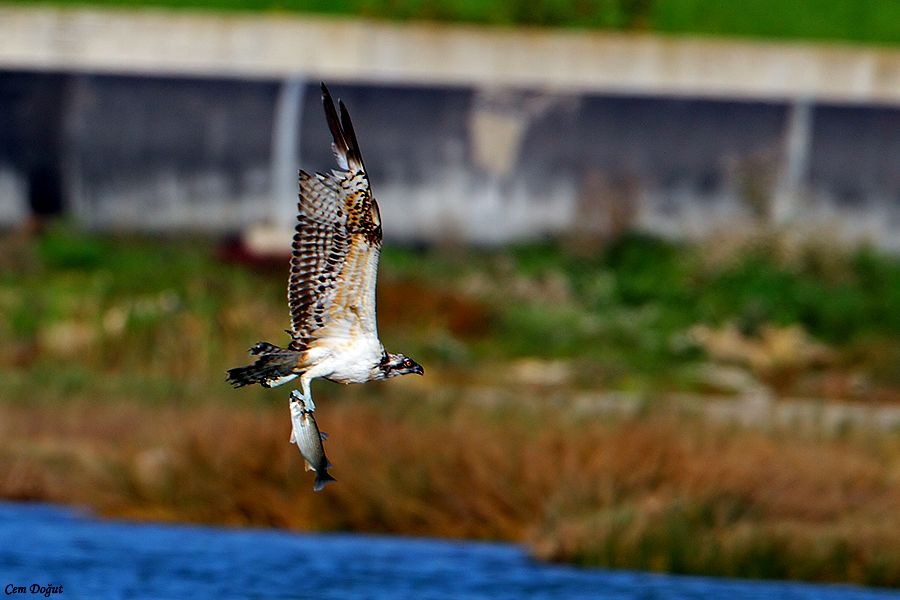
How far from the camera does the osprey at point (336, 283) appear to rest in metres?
10.4

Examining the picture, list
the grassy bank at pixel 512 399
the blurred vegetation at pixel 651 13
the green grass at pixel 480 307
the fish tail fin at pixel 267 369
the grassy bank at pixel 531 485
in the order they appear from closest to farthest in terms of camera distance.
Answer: the fish tail fin at pixel 267 369
the grassy bank at pixel 531 485
the grassy bank at pixel 512 399
the green grass at pixel 480 307
the blurred vegetation at pixel 651 13

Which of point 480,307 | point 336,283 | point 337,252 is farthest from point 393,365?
point 480,307

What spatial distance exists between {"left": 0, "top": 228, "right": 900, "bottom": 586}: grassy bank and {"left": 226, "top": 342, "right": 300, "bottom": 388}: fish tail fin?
647cm

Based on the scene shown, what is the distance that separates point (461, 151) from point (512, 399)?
28.5ft

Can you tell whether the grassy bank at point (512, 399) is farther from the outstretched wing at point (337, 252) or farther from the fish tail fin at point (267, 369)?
the fish tail fin at point (267, 369)

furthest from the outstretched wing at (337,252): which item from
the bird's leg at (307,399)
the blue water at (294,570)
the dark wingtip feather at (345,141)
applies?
the blue water at (294,570)

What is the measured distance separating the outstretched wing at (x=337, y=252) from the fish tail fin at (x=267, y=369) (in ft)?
0.67

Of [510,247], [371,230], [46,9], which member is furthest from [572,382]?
[371,230]

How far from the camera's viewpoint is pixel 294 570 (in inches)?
629

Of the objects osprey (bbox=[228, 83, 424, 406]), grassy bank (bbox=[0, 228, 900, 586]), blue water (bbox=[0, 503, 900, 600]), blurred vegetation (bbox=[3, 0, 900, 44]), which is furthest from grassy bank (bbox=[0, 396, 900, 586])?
blurred vegetation (bbox=[3, 0, 900, 44])

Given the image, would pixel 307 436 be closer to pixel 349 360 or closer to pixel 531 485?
pixel 349 360

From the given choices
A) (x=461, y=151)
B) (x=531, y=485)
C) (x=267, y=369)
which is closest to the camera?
(x=267, y=369)

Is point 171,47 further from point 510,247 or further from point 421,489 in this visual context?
point 421,489

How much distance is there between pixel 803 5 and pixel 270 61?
8.73m
